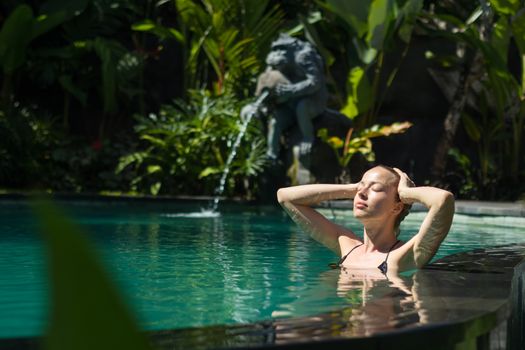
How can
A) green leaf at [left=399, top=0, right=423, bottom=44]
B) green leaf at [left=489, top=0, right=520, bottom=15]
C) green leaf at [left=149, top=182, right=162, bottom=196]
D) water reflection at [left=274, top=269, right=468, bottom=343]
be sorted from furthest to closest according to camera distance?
green leaf at [left=149, top=182, right=162, bottom=196]
green leaf at [left=399, top=0, right=423, bottom=44]
green leaf at [left=489, top=0, right=520, bottom=15]
water reflection at [left=274, top=269, right=468, bottom=343]

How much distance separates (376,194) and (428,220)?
0.29 meters

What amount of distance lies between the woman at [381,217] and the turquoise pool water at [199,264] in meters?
0.22

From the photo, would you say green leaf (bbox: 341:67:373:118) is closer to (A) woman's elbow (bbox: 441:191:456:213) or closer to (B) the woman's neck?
(B) the woman's neck

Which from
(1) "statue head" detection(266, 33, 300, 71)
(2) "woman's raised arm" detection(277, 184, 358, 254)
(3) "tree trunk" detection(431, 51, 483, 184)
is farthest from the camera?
(3) "tree trunk" detection(431, 51, 483, 184)

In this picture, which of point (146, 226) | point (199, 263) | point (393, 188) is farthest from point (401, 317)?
point (146, 226)

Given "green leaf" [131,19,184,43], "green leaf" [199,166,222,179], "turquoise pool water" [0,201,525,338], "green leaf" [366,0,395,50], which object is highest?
"green leaf" [131,19,184,43]

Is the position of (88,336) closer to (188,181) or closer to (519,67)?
(188,181)

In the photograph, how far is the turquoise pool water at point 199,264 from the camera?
306cm

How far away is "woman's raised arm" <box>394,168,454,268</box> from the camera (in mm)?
3633

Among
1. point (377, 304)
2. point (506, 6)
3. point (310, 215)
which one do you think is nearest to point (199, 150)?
point (506, 6)

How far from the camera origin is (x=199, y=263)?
4875mm

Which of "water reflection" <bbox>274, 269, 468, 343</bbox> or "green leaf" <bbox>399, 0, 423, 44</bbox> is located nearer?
"water reflection" <bbox>274, 269, 468, 343</bbox>

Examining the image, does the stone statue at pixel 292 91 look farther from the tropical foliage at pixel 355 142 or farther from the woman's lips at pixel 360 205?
the woman's lips at pixel 360 205

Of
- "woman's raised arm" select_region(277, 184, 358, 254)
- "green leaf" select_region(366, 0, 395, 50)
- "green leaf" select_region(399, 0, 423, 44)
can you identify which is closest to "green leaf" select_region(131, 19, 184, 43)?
"green leaf" select_region(366, 0, 395, 50)
